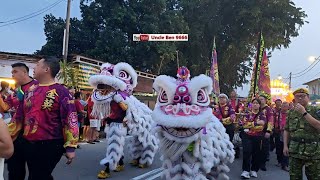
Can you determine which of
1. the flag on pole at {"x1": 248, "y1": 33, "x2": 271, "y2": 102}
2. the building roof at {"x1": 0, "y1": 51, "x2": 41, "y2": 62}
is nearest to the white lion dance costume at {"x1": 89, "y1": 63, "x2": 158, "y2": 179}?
the flag on pole at {"x1": 248, "y1": 33, "x2": 271, "y2": 102}

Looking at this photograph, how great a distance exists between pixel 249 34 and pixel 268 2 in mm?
2656

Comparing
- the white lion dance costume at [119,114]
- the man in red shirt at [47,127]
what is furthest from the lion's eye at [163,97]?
the white lion dance costume at [119,114]

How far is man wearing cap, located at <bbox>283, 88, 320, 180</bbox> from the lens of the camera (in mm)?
5195

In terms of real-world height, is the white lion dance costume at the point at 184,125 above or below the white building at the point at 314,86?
below

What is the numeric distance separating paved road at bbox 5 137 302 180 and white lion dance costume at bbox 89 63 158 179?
240 millimetres

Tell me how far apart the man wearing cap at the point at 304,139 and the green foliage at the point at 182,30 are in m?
19.6

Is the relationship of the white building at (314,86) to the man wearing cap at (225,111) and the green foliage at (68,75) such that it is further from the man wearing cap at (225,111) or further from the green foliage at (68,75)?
the man wearing cap at (225,111)

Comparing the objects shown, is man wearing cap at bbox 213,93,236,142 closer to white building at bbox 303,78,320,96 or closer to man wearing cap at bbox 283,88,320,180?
man wearing cap at bbox 283,88,320,180

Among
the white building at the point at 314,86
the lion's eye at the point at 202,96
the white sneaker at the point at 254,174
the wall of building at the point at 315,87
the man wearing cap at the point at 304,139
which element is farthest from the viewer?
the wall of building at the point at 315,87

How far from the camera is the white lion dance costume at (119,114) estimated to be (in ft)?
24.4

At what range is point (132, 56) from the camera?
84.0 ft

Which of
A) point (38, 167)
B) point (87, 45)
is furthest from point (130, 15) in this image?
point (38, 167)

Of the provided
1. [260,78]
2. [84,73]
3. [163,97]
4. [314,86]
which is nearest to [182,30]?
[84,73]

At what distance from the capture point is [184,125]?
525 centimetres
